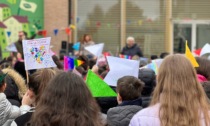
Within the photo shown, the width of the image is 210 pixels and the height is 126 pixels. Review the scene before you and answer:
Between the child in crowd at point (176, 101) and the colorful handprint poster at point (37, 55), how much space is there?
319 centimetres

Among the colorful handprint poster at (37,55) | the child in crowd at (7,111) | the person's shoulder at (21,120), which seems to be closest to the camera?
the person's shoulder at (21,120)

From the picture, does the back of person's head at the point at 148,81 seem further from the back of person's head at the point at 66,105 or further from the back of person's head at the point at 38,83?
the back of person's head at the point at 66,105

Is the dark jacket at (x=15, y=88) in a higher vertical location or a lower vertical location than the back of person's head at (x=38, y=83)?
lower

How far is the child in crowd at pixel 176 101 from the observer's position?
334cm

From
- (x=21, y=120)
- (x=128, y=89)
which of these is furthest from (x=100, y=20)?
(x=21, y=120)

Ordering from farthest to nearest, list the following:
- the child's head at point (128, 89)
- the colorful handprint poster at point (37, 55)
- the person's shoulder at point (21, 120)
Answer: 1. the colorful handprint poster at point (37, 55)
2. the child's head at point (128, 89)
3. the person's shoulder at point (21, 120)

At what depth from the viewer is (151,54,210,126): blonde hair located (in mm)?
3334

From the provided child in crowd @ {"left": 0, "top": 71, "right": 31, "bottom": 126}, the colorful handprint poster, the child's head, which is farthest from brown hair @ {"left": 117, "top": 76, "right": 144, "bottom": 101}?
the colorful handprint poster

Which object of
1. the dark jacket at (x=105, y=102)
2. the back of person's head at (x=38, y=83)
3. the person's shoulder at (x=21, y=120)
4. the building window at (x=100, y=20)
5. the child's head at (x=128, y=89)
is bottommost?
the dark jacket at (x=105, y=102)

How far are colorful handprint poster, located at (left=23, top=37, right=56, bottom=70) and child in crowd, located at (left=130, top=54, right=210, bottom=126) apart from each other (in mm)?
3189

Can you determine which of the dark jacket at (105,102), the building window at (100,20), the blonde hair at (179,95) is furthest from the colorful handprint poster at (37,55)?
the building window at (100,20)

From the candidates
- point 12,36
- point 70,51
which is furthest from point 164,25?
point 12,36

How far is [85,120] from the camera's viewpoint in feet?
10.2

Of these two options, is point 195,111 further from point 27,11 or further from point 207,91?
point 27,11
